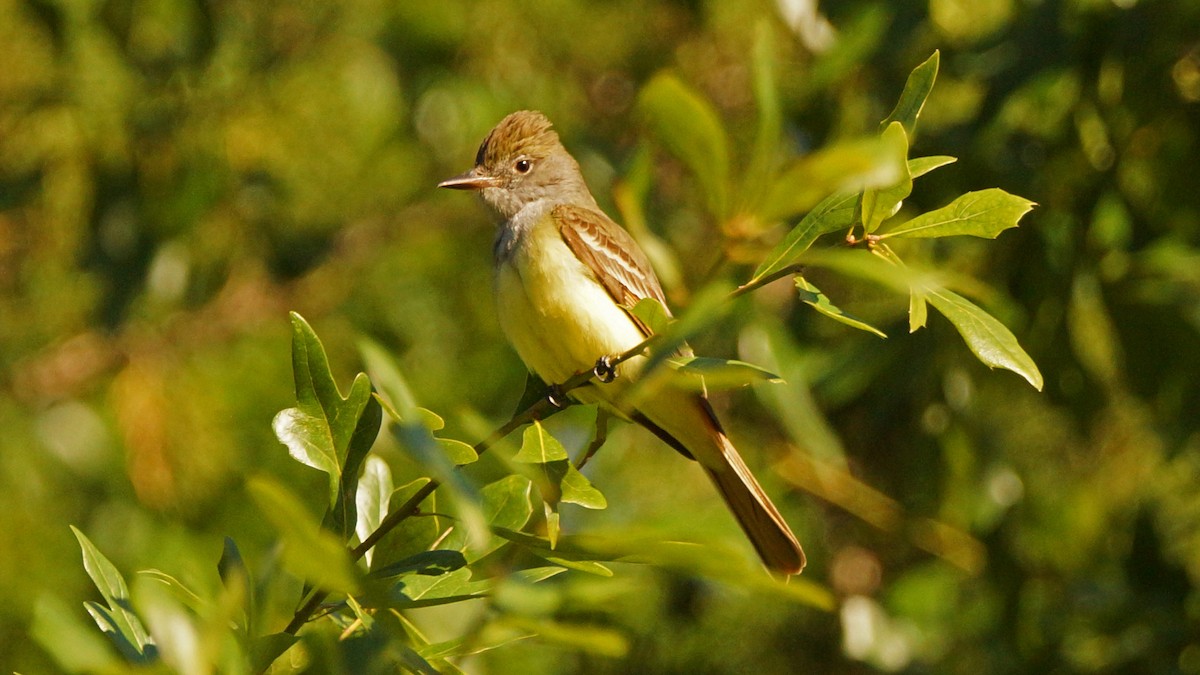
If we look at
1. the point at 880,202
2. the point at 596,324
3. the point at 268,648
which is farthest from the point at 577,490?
the point at 596,324

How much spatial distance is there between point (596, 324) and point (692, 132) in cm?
187

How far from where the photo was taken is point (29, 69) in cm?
597

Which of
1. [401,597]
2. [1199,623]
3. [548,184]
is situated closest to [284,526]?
[401,597]

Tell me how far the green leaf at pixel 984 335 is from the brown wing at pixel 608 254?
68.6 inches

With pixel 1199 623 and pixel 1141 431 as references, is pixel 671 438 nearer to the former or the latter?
pixel 1199 623

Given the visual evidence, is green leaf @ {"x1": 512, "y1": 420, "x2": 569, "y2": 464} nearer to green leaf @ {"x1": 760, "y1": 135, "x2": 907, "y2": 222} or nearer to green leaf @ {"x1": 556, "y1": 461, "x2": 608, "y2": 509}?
green leaf @ {"x1": 556, "y1": 461, "x2": 608, "y2": 509}

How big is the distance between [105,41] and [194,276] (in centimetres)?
99

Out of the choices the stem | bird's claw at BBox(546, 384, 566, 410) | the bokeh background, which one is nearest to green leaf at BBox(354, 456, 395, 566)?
the stem

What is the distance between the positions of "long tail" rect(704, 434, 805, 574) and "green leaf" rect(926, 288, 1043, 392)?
159 centimetres

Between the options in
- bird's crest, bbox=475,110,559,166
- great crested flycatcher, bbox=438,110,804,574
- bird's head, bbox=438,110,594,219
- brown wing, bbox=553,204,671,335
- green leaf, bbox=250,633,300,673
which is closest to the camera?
green leaf, bbox=250,633,300,673

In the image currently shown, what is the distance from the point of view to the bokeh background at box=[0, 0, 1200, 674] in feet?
12.8

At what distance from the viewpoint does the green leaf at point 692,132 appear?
4.70 feet

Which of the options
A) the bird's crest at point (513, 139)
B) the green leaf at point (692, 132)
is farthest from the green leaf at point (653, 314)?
the bird's crest at point (513, 139)

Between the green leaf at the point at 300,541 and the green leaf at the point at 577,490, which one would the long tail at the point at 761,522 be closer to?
the green leaf at the point at 577,490
